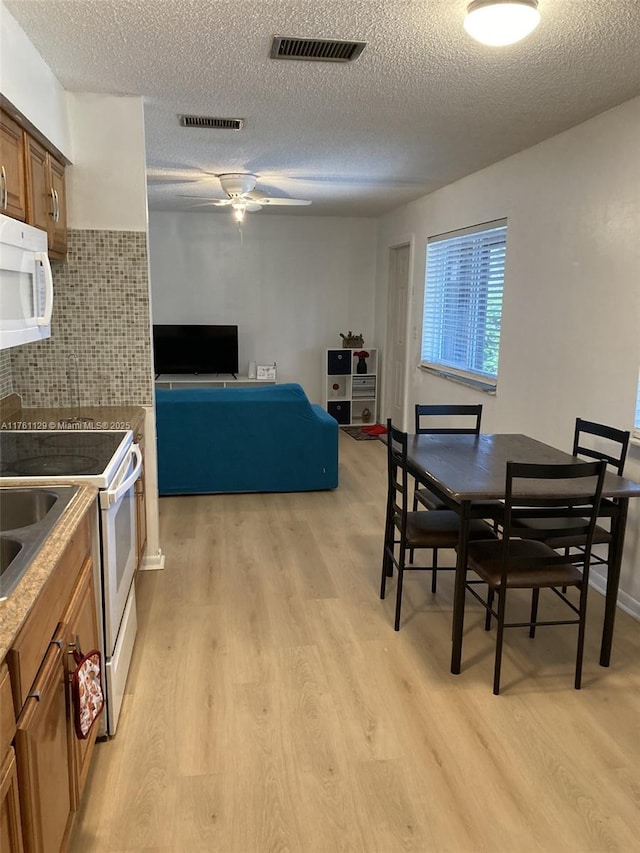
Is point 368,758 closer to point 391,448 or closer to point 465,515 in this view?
point 465,515

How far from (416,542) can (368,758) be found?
996 mm

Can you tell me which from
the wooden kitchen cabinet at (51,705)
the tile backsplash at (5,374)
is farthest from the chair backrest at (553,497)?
the tile backsplash at (5,374)

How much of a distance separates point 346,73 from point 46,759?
276 centimetres

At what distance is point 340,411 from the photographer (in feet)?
26.3

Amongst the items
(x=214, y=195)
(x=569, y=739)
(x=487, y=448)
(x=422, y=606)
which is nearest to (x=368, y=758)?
(x=569, y=739)

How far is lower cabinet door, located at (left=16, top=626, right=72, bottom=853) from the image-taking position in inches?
51.8

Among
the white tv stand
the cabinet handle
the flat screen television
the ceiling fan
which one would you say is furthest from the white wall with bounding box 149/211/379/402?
the cabinet handle

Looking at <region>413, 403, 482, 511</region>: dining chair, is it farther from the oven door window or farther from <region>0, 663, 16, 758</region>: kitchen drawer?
<region>0, 663, 16, 758</region>: kitchen drawer

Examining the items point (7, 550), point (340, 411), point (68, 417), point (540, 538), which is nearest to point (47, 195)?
Answer: point (68, 417)

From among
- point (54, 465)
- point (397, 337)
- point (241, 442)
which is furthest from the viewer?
point (397, 337)

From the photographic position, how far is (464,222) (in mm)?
5270

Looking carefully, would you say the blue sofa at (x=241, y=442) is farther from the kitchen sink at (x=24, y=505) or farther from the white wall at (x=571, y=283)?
the kitchen sink at (x=24, y=505)

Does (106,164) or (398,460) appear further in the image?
(106,164)

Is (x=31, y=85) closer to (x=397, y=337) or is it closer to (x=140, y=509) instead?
(x=140, y=509)
